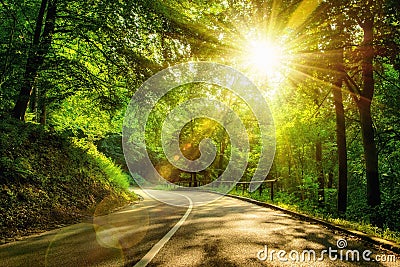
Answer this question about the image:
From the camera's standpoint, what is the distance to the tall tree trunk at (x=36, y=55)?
1043 cm

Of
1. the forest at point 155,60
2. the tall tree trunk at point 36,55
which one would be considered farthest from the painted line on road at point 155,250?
the tall tree trunk at point 36,55

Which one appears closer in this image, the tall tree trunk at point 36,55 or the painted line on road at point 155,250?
the painted line on road at point 155,250

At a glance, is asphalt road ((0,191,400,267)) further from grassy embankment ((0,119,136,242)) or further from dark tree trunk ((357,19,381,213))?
dark tree trunk ((357,19,381,213))

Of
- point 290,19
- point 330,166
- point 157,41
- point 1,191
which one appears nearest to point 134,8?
point 157,41

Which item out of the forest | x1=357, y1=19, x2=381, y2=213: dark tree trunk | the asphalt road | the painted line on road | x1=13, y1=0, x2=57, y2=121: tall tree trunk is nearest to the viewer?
the painted line on road

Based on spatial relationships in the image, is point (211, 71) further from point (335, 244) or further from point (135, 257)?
point (135, 257)

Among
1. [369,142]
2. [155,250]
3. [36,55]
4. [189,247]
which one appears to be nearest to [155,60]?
[36,55]

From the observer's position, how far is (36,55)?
33.9 feet

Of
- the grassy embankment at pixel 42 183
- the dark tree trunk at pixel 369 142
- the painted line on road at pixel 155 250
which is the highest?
the dark tree trunk at pixel 369 142

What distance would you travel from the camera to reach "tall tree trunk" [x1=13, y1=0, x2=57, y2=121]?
1043cm

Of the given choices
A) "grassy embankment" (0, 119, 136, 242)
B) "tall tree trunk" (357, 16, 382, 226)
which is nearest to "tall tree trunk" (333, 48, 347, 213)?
"tall tree trunk" (357, 16, 382, 226)

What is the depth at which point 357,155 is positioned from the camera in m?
22.2

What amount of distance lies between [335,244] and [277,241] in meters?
1.10

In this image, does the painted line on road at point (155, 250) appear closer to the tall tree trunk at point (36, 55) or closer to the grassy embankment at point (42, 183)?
the grassy embankment at point (42, 183)
